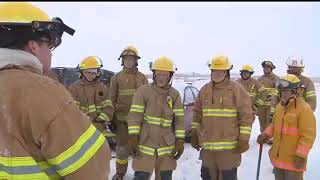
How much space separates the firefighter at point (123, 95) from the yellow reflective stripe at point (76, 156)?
4.71 m

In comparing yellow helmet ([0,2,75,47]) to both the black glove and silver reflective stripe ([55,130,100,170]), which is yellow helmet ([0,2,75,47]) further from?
the black glove

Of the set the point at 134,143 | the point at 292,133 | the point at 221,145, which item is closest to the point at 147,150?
the point at 134,143

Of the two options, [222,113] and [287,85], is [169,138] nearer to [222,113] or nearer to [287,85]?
[222,113]

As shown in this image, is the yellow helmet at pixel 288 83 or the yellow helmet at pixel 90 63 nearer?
the yellow helmet at pixel 288 83

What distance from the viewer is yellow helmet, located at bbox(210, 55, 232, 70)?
539 centimetres

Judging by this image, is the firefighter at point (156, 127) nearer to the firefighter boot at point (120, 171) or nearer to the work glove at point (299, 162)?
the firefighter boot at point (120, 171)

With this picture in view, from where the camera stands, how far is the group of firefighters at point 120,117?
169 centimetres

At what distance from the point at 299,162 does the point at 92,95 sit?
10.2 ft

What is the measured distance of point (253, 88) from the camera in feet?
31.4

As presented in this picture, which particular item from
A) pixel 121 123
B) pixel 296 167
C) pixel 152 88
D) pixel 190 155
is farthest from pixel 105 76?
pixel 296 167

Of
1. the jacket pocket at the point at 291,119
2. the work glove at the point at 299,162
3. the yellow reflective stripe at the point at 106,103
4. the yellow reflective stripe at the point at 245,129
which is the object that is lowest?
the work glove at the point at 299,162

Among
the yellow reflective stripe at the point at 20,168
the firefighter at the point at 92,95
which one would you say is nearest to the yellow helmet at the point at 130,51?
the firefighter at the point at 92,95

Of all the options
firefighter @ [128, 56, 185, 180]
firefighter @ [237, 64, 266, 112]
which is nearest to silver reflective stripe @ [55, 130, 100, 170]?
firefighter @ [128, 56, 185, 180]

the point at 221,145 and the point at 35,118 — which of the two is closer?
the point at 35,118
